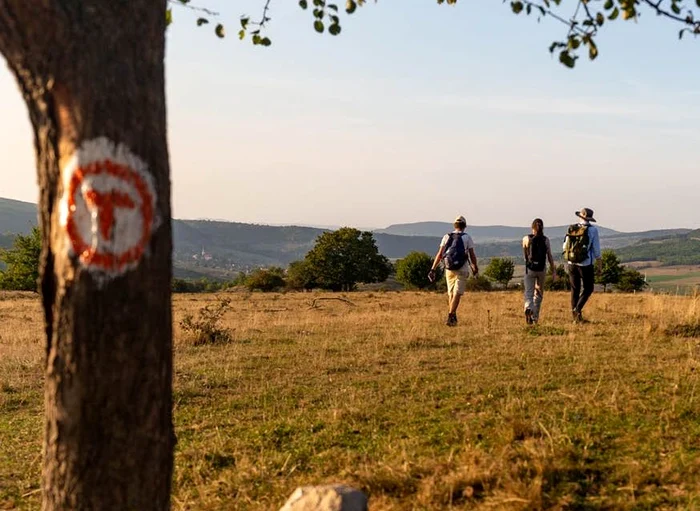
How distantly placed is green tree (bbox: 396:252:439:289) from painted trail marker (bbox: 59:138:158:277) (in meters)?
62.4

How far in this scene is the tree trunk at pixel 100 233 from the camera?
2406 mm

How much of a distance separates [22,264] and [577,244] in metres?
51.9

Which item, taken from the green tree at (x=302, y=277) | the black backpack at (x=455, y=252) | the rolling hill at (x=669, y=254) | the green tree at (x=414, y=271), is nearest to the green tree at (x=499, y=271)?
the green tree at (x=414, y=271)

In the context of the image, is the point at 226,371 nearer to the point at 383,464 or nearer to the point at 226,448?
the point at 226,448

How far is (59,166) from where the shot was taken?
245 centimetres

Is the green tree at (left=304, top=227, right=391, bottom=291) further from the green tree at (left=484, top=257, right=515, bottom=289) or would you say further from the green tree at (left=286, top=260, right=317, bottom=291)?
the green tree at (left=484, top=257, right=515, bottom=289)

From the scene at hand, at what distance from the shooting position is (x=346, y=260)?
202ft

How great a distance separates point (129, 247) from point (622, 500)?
288 cm

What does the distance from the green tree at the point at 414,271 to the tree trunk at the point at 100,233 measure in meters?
62.2

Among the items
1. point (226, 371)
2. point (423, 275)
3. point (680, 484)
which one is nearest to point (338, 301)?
point (226, 371)

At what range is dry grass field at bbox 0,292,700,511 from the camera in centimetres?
362

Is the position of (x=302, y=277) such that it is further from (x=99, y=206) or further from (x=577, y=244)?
(x=99, y=206)

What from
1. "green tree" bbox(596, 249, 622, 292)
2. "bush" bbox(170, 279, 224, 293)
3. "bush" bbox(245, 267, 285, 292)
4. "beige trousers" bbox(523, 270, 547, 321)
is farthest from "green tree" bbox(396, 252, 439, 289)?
"beige trousers" bbox(523, 270, 547, 321)

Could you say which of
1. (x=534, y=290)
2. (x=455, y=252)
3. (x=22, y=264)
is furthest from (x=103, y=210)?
(x=22, y=264)
